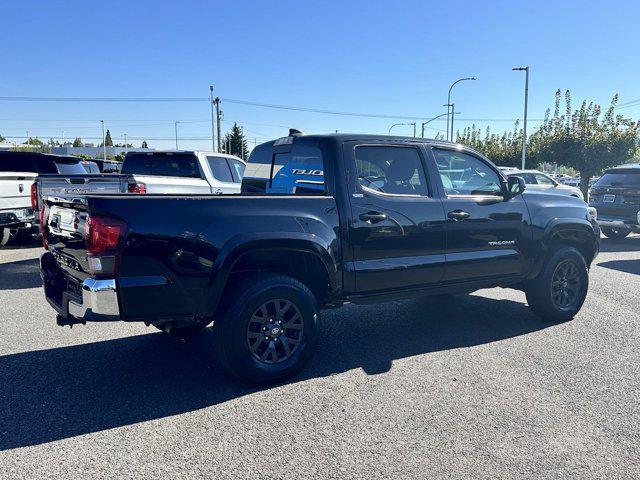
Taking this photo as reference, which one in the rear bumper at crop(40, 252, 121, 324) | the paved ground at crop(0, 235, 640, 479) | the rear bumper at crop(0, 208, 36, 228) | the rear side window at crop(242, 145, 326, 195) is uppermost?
the rear side window at crop(242, 145, 326, 195)

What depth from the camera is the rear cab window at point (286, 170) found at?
4.60m

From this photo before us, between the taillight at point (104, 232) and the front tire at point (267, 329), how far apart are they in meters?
0.97

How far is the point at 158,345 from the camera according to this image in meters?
5.04

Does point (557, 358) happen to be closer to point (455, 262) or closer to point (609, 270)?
point (455, 262)

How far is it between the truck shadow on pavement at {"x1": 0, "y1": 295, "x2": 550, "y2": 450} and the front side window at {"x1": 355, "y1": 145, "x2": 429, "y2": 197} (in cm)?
151

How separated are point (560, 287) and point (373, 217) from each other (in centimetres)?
274

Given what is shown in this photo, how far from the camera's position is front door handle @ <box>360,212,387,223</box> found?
4434 mm

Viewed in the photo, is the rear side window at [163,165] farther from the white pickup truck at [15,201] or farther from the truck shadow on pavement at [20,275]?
the truck shadow on pavement at [20,275]

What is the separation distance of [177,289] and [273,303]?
78cm

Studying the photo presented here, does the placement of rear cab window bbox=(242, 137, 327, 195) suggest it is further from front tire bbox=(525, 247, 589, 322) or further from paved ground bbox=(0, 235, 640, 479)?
front tire bbox=(525, 247, 589, 322)

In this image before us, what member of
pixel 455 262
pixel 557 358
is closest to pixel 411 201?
pixel 455 262

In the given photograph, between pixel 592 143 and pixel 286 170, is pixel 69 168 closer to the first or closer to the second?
pixel 286 170

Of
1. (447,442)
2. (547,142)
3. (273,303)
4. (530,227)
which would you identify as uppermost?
(547,142)

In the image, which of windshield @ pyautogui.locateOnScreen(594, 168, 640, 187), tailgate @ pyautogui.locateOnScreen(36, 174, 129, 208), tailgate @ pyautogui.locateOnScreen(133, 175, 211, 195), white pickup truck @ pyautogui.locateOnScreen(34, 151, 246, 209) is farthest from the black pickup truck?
windshield @ pyautogui.locateOnScreen(594, 168, 640, 187)
